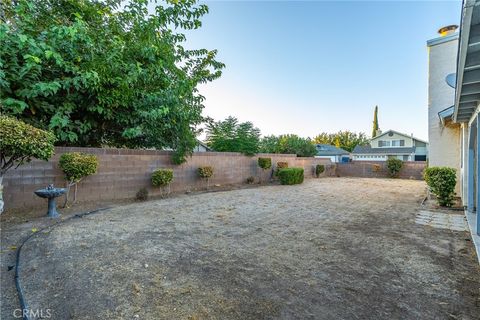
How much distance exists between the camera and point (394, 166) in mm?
17969

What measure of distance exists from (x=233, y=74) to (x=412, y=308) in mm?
11392

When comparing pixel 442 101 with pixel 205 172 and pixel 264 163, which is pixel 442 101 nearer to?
pixel 264 163

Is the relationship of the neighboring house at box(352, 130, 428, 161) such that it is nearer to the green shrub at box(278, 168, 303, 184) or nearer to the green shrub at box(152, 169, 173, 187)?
the green shrub at box(278, 168, 303, 184)

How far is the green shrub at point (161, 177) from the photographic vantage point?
26.4ft

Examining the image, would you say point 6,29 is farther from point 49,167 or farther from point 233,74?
point 233,74

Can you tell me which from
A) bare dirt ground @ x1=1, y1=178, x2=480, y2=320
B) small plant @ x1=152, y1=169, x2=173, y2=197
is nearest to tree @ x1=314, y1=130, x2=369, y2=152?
small plant @ x1=152, y1=169, x2=173, y2=197

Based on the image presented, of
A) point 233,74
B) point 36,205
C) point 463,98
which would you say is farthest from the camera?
point 233,74

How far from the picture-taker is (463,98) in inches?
170

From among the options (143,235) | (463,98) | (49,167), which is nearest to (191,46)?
(49,167)

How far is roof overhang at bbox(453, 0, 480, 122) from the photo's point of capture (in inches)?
78.0

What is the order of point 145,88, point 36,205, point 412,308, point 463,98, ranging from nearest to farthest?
point 412,308 < point 463,98 < point 36,205 < point 145,88
